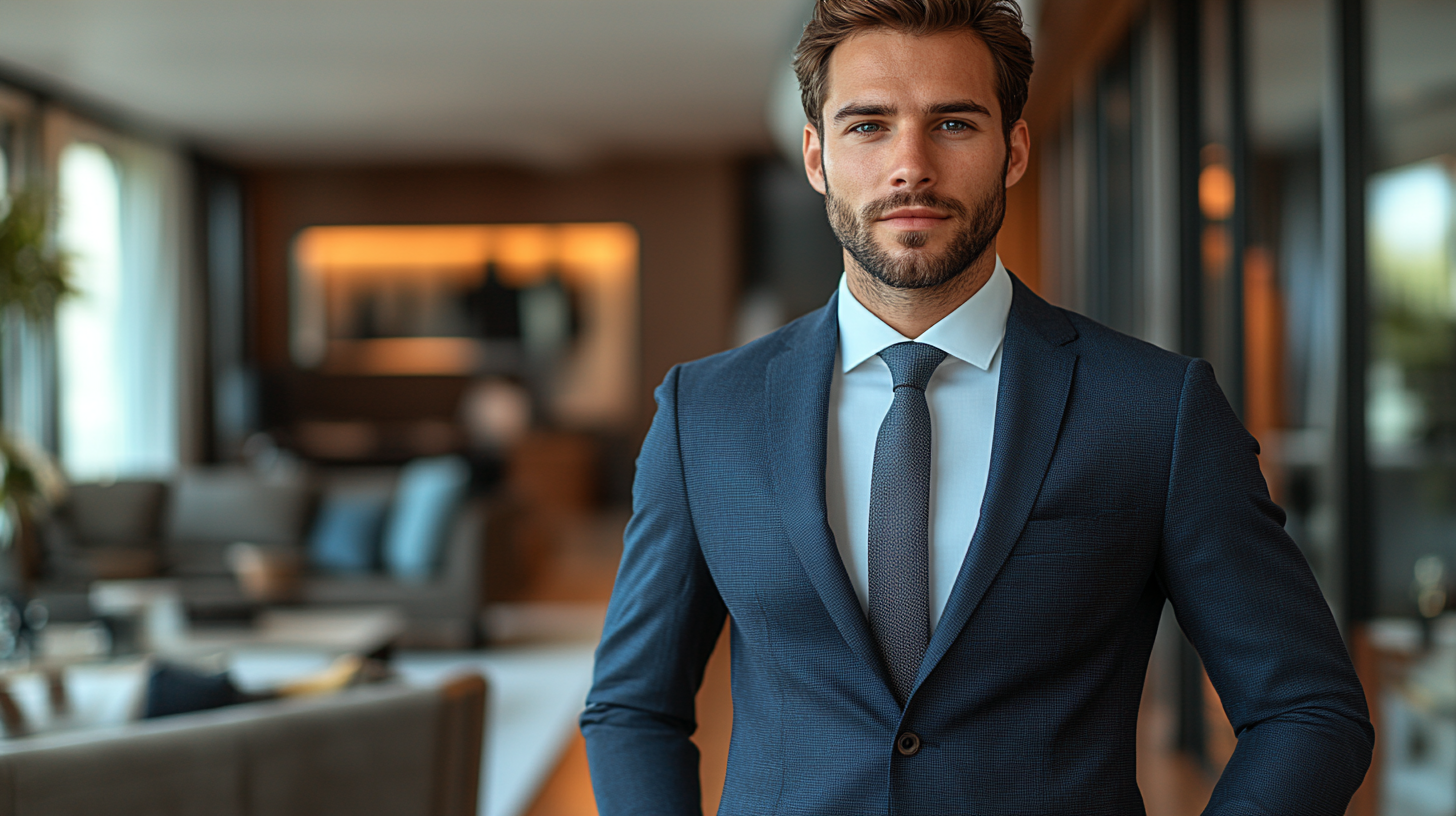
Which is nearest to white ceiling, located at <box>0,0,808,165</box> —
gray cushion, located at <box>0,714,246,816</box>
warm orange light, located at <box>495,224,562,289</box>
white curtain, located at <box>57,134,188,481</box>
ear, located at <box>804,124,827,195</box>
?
white curtain, located at <box>57,134,188,481</box>

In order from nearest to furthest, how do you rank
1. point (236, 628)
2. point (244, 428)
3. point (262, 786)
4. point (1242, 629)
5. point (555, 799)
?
point (1242, 629)
point (262, 786)
point (555, 799)
point (236, 628)
point (244, 428)

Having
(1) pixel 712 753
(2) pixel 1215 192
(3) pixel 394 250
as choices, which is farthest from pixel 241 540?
(3) pixel 394 250

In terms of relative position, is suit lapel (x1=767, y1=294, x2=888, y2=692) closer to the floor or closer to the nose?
the nose

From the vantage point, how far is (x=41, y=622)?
4352 millimetres

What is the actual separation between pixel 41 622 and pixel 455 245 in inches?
313

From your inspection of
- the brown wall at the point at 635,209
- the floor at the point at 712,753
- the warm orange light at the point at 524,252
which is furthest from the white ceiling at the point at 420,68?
the floor at the point at 712,753

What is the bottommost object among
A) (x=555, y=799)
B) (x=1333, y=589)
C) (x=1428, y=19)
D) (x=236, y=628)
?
(x=555, y=799)

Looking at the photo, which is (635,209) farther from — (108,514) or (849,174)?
(849,174)

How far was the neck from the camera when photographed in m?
1.09

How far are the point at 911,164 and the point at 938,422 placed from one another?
0.78ft

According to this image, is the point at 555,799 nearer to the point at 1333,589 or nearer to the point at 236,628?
the point at 236,628

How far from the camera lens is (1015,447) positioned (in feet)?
3.35

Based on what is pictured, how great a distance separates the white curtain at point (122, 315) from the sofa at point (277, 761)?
265 inches

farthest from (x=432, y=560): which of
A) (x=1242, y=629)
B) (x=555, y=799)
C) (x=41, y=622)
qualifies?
(x=1242, y=629)
